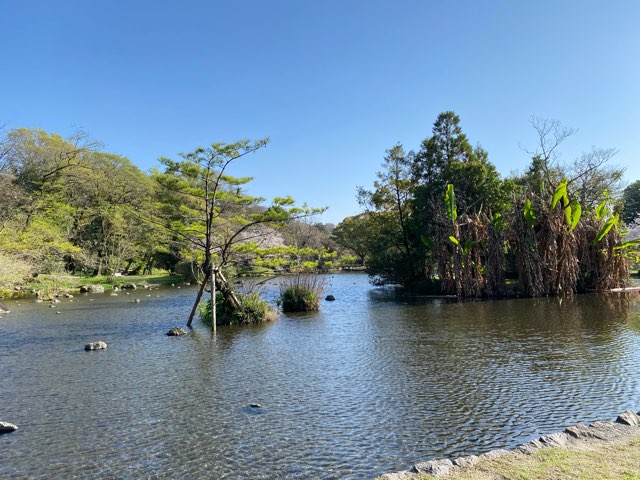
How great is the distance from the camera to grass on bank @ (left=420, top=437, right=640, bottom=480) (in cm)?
410

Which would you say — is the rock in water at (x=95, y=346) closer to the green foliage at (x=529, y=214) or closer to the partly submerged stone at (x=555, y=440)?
the partly submerged stone at (x=555, y=440)

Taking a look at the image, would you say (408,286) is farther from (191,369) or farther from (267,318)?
(191,369)

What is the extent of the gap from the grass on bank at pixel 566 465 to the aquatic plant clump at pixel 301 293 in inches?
572

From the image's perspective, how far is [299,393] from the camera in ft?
26.2

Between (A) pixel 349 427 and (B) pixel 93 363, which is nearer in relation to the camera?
(A) pixel 349 427

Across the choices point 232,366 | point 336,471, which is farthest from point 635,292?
point 336,471

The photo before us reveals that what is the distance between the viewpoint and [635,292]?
2291 centimetres

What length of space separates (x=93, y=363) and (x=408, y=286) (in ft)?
72.6

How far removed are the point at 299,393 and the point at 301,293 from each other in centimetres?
1117

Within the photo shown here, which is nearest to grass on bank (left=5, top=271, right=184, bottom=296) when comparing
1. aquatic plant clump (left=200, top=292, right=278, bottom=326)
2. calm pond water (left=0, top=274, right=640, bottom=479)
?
calm pond water (left=0, top=274, right=640, bottom=479)

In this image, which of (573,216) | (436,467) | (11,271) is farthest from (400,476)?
(11,271)

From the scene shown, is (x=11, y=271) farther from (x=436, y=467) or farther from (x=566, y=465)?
(x=566, y=465)

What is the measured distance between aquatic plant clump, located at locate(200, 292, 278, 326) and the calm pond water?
0.84 m

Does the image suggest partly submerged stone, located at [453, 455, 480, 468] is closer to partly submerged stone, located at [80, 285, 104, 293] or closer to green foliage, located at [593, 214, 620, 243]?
green foliage, located at [593, 214, 620, 243]
